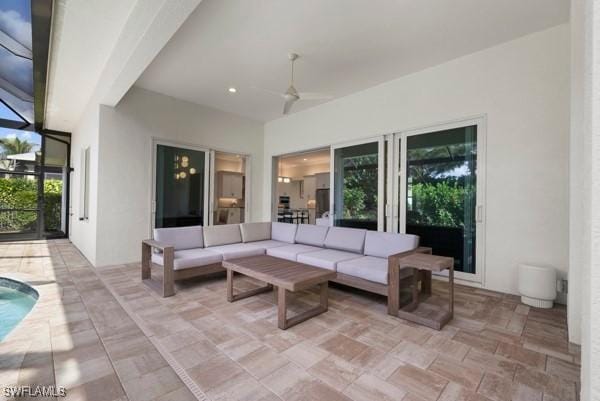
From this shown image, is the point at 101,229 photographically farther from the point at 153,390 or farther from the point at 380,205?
the point at 380,205

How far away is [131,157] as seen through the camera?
4859 millimetres

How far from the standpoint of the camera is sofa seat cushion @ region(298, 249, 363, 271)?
345cm

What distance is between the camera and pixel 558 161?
313 cm

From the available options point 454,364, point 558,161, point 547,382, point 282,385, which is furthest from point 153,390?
point 558,161

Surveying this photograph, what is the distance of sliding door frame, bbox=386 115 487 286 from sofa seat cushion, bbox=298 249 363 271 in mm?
1218

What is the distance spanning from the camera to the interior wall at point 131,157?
457 centimetres

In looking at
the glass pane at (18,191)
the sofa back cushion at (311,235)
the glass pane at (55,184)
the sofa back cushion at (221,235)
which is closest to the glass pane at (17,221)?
the glass pane at (18,191)

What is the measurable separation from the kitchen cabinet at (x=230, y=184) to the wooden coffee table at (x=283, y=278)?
5.32m

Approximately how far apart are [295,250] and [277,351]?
6.74ft

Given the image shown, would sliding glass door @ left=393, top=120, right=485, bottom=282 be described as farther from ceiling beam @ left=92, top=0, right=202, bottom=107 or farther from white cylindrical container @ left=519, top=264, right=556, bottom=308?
ceiling beam @ left=92, top=0, right=202, bottom=107

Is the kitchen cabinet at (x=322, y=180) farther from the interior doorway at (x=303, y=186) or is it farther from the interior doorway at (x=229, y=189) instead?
the interior doorway at (x=229, y=189)

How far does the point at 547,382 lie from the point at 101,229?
584cm

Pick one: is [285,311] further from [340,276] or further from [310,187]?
[310,187]

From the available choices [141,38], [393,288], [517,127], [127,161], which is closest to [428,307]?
[393,288]
